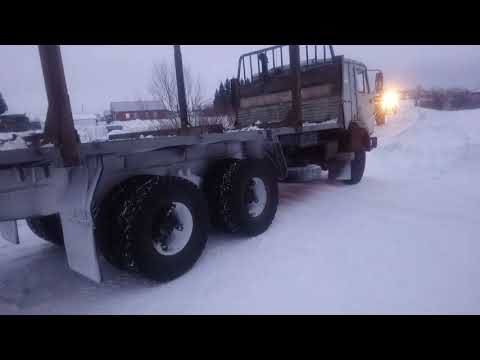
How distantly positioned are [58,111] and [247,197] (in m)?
2.37

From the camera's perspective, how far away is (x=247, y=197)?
13.2ft

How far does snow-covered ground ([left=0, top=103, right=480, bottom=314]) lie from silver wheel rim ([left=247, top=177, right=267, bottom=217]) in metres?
0.36

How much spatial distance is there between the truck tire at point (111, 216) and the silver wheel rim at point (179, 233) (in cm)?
42

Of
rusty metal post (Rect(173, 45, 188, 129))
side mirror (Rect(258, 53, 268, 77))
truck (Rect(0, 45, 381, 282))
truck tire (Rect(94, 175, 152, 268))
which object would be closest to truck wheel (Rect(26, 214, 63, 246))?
truck (Rect(0, 45, 381, 282))

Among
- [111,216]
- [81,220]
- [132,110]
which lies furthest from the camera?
[132,110]

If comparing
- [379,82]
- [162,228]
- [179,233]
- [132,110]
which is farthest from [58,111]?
[132,110]

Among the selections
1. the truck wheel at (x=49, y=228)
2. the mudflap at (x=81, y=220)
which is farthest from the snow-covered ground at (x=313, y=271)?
the mudflap at (x=81, y=220)

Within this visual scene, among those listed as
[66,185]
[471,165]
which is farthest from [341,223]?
[471,165]

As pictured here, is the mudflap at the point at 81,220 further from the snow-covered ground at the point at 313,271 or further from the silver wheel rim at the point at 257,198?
the silver wheel rim at the point at 257,198

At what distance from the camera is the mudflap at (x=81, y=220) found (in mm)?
2533

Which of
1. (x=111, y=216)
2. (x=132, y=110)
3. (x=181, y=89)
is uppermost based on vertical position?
(x=132, y=110)

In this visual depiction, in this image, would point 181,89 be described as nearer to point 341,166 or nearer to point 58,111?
point 58,111

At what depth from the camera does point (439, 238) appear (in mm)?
3615

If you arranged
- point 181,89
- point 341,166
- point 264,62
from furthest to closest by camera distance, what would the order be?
point 264,62
point 341,166
point 181,89
